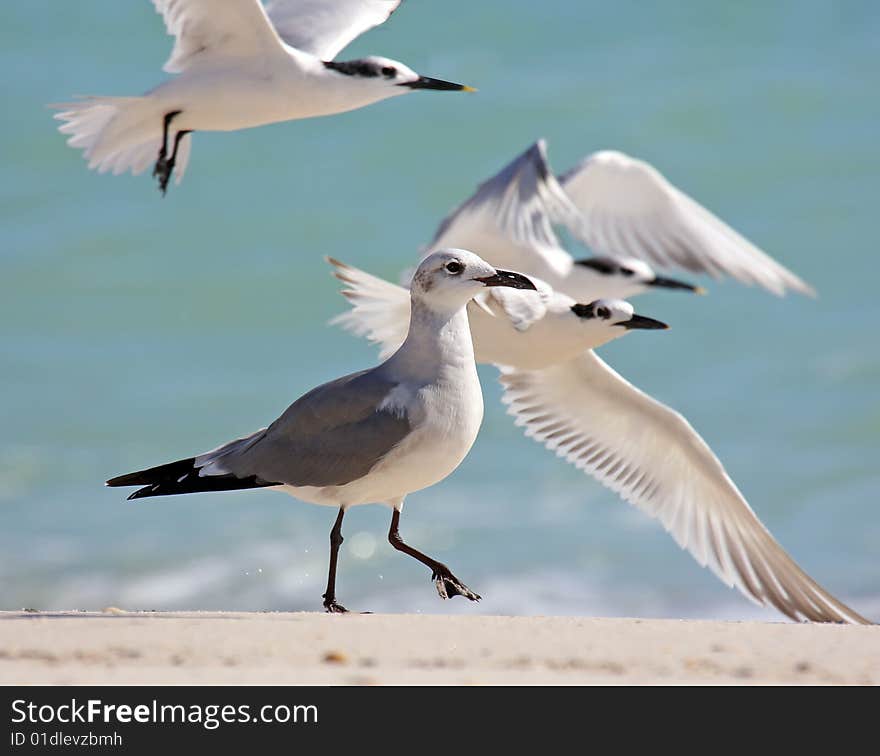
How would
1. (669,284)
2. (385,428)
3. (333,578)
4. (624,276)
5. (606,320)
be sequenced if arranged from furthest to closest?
(669,284)
(624,276)
(606,320)
(333,578)
(385,428)

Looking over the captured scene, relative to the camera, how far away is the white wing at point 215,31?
24.3ft

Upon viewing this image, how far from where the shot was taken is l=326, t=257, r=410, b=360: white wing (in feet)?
21.0

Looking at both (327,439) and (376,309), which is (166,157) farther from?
(327,439)

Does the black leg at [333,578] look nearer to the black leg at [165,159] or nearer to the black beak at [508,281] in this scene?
the black beak at [508,281]

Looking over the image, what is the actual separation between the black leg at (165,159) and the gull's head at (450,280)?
2956 millimetres

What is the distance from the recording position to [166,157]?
789 centimetres

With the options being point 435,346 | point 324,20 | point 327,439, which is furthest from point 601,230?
point 327,439

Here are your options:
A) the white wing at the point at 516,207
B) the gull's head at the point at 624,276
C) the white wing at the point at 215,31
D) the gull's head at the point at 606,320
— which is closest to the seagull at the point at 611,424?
the gull's head at the point at 606,320

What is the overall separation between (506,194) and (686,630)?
11.8 feet

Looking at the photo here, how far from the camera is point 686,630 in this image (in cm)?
463

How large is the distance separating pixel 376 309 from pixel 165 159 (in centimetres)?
196

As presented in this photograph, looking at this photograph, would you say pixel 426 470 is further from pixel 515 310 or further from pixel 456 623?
pixel 515 310
